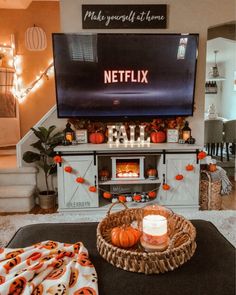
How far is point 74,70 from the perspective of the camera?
3.57 m

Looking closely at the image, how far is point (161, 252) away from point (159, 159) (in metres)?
2.25

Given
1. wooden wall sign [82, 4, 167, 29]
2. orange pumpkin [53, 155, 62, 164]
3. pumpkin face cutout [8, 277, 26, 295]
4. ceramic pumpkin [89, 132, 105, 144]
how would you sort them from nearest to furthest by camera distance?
pumpkin face cutout [8, 277, 26, 295] < orange pumpkin [53, 155, 62, 164] < wooden wall sign [82, 4, 167, 29] < ceramic pumpkin [89, 132, 105, 144]

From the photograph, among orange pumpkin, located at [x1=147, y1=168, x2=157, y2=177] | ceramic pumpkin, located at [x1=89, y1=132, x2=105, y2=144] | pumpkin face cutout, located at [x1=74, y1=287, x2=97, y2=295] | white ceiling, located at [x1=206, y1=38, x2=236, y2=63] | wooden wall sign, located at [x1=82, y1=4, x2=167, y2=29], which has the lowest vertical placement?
pumpkin face cutout, located at [x1=74, y1=287, x2=97, y2=295]

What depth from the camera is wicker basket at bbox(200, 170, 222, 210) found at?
3.66m

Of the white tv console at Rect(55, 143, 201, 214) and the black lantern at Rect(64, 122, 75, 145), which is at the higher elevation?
the black lantern at Rect(64, 122, 75, 145)

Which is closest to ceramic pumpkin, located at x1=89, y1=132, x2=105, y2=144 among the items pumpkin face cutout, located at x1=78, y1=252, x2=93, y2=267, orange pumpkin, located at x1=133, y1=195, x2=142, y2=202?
orange pumpkin, located at x1=133, y1=195, x2=142, y2=202

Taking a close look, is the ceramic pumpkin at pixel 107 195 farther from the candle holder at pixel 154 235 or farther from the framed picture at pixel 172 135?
the candle holder at pixel 154 235

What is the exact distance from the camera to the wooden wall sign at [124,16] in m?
3.65

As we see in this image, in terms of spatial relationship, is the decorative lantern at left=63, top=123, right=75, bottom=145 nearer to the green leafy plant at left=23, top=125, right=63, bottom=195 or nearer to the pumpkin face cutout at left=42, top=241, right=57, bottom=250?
the green leafy plant at left=23, top=125, right=63, bottom=195

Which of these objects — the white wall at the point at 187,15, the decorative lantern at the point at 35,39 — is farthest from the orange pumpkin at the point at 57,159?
the decorative lantern at the point at 35,39

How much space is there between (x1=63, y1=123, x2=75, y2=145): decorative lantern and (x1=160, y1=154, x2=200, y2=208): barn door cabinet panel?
3.89ft

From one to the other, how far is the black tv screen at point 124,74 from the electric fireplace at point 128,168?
1.80ft

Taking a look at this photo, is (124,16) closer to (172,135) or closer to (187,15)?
(187,15)

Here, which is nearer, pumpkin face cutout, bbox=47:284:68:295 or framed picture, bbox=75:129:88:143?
pumpkin face cutout, bbox=47:284:68:295
